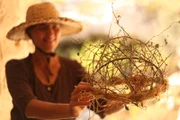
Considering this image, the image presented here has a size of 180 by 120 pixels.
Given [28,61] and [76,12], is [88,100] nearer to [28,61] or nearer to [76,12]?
[28,61]

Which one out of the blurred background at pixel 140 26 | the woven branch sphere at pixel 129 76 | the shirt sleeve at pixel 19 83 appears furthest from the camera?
the blurred background at pixel 140 26

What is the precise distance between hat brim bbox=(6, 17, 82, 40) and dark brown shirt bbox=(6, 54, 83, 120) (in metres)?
0.09

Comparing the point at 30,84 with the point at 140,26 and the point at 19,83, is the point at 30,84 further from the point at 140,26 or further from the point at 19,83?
the point at 140,26

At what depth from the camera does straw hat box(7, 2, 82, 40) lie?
1.22 meters

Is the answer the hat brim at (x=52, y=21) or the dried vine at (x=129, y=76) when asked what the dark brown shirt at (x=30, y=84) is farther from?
the dried vine at (x=129, y=76)

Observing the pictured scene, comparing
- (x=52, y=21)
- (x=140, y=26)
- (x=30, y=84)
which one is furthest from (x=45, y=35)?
(x=140, y=26)

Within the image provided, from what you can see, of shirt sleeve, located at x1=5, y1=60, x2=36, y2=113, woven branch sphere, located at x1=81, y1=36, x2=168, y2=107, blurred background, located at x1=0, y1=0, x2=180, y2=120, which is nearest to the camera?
woven branch sphere, located at x1=81, y1=36, x2=168, y2=107

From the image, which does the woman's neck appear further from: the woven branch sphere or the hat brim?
the woven branch sphere

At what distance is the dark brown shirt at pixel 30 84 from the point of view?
122cm

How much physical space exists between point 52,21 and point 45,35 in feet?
0.19

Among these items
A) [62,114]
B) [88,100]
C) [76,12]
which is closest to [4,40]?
[76,12]

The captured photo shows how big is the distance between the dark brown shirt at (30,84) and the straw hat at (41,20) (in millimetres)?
99

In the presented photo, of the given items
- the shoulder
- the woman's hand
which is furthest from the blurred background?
the woman's hand

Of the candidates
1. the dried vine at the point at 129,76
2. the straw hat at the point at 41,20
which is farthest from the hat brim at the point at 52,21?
the dried vine at the point at 129,76
